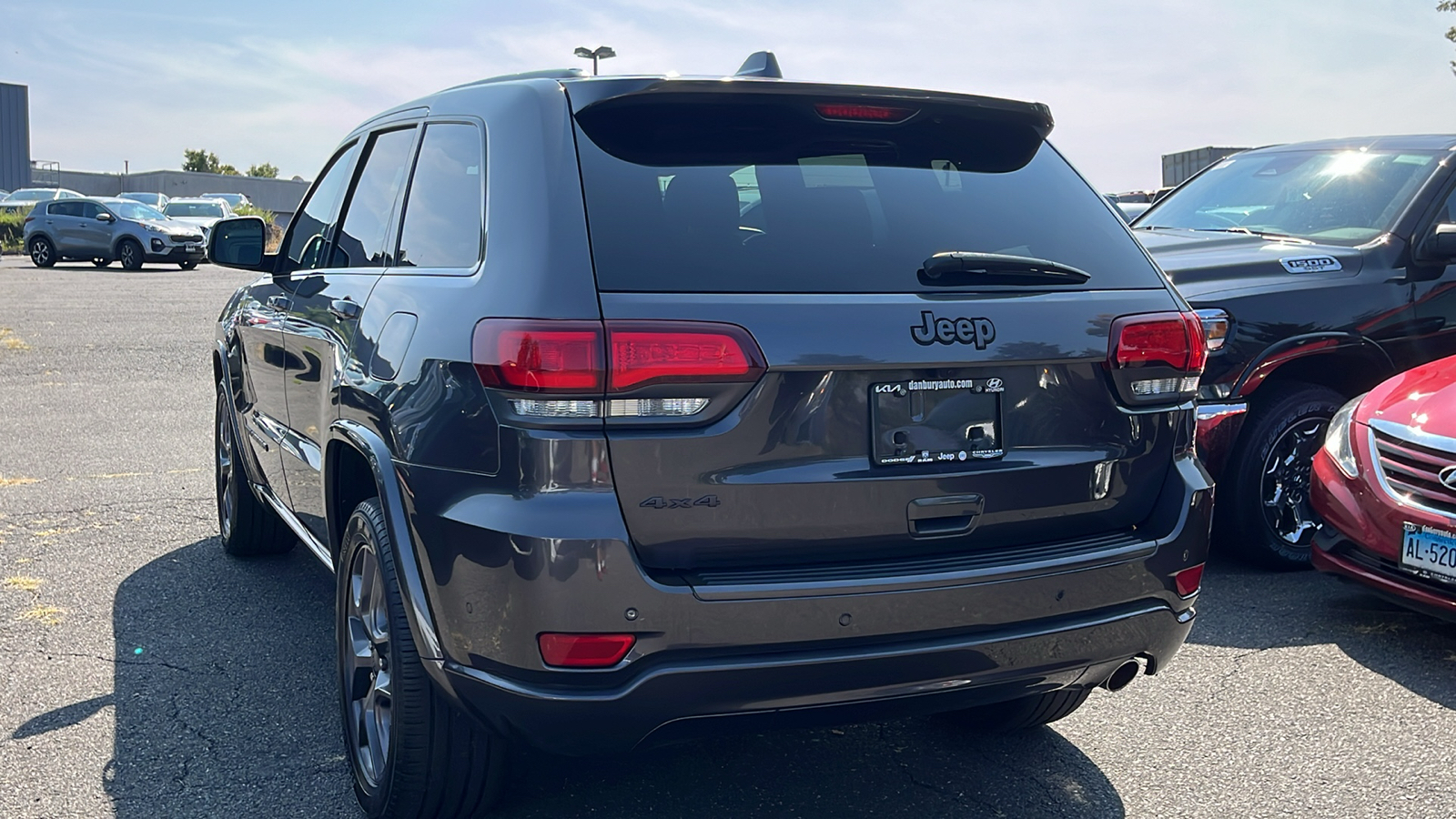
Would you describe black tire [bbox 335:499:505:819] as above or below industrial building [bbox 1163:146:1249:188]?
below

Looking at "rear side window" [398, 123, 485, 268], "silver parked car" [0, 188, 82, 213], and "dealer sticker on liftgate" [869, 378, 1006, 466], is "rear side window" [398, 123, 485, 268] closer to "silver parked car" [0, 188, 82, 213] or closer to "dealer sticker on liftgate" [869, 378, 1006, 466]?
"dealer sticker on liftgate" [869, 378, 1006, 466]

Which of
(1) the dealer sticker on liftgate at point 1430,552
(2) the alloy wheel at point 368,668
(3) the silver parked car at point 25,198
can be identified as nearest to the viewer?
(2) the alloy wheel at point 368,668

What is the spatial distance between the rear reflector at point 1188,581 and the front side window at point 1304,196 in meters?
3.48

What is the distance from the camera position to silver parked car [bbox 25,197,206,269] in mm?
28641

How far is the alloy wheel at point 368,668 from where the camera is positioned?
308 cm

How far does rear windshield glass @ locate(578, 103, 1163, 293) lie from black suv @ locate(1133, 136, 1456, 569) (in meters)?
2.36

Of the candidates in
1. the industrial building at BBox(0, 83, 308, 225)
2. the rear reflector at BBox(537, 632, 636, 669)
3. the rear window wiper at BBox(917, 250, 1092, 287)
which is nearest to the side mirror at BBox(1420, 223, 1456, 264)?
the rear window wiper at BBox(917, 250, 1092, 287)

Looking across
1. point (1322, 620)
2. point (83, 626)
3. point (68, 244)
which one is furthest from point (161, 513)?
point (68, 244)

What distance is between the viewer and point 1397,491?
4469mm

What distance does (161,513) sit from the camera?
6.33 metres

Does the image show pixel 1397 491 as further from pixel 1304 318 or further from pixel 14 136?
pixel 14 136

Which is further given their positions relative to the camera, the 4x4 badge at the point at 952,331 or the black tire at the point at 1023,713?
the black tire at the point at 1023,713

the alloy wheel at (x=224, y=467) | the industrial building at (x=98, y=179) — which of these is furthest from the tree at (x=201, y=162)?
the alloy wheel at (x=224, y=467)

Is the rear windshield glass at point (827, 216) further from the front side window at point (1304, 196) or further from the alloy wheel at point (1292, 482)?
the front side window at point (1304, 196)
